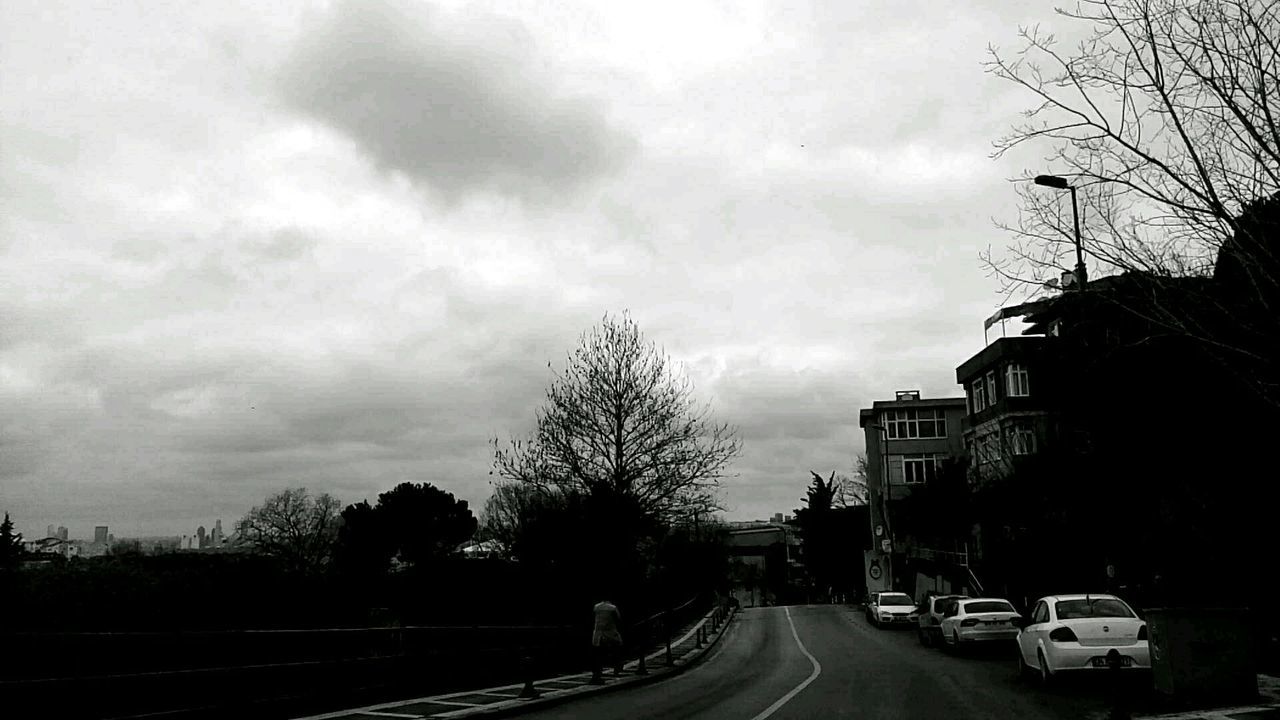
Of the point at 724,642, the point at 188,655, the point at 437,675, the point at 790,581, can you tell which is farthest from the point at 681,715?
the point at 790,581

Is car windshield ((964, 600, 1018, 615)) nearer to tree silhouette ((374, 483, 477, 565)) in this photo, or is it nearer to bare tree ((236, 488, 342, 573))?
tree silhouette ((374, 483, 477, 565))

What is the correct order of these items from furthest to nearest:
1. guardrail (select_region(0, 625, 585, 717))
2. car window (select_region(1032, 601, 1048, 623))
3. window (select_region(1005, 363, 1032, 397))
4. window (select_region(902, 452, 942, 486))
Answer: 1. window (select_region(902, 452, 942, 486))
2. window (select_region(1005, 363, 1032, 397))
3. car window (select_region(1032, 601, 1048, 623))
4. guardrail (select_region(0, 625, 585, 717))

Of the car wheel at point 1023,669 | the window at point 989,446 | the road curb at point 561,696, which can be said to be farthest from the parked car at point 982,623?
the window at point 989,446

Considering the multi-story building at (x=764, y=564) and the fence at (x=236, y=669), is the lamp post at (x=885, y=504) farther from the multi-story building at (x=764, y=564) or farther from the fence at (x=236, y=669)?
the fence at (x=236, y=669)

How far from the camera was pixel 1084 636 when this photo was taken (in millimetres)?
15555

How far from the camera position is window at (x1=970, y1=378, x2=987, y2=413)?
52.6m

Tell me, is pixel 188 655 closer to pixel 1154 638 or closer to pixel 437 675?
pixel 437 675

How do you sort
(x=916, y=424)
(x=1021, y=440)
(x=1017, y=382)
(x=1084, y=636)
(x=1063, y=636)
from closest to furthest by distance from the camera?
(x=1084, y=636) → (x=1063, y=636) → (x=1021, y=440) → (x=1017, y=382) → (x=916, y=424)

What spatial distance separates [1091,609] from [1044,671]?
4.11 ft

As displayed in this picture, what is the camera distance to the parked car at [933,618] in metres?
30.9

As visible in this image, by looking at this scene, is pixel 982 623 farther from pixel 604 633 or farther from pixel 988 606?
pixel 604 633

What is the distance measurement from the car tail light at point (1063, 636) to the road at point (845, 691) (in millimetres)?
817

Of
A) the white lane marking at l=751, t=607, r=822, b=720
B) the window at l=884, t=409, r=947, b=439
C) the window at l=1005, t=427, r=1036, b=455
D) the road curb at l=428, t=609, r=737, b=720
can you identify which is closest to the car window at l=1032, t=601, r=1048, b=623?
the white lane marking at l=751, t=607, r=822, b=720

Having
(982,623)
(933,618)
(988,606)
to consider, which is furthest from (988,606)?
(933,618)
